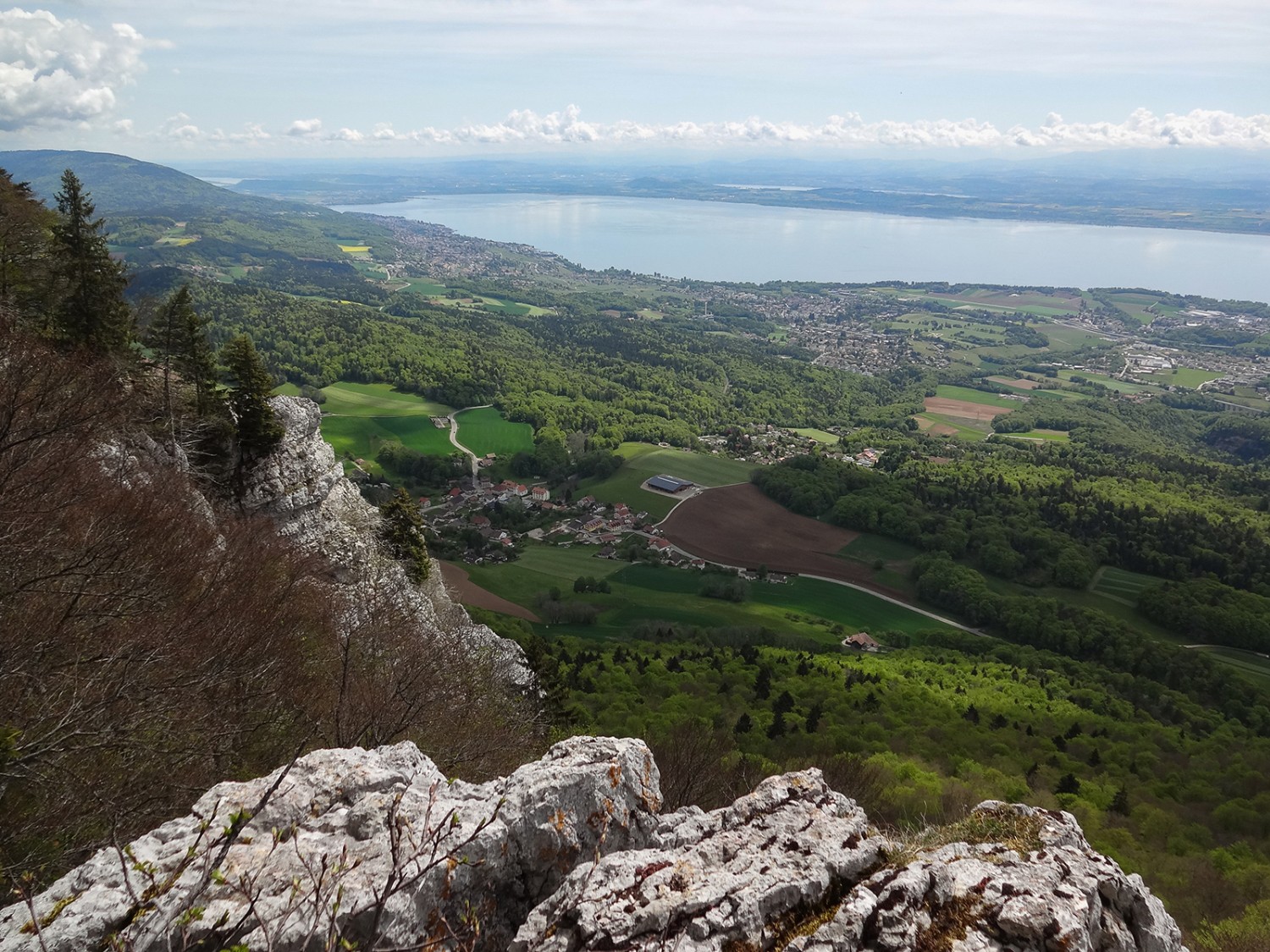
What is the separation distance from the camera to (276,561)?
48.8ft

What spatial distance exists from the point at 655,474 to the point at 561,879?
64.8m

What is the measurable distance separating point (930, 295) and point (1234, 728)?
590ft

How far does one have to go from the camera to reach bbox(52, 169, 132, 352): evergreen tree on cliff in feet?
61.6

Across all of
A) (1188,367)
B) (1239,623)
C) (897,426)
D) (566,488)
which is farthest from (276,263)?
(1188,367)

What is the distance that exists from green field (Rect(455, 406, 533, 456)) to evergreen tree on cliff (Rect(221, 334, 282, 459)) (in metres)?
55.2

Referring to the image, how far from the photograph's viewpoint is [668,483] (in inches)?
2643

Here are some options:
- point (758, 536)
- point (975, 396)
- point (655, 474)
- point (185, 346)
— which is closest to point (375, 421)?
point (655, 474)

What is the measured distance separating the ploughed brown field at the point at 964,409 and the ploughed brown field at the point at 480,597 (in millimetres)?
86601

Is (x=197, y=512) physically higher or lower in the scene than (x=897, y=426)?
higher

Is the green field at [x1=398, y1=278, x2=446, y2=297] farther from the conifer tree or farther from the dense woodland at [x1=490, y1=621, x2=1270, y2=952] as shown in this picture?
→ the dense woodland at [x1=490, y1=621, x2=1270, y2=952]

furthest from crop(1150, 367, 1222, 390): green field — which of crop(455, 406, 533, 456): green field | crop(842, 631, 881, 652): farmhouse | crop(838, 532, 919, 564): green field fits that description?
crop(842, 631, 881, 652): farmhouse

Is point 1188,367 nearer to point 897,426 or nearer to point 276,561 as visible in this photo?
point 897,426

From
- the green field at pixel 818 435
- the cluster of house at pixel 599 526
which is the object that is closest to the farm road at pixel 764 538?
the cluster of house at pixel 599 526

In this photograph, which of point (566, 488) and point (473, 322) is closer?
point (566, 488)
